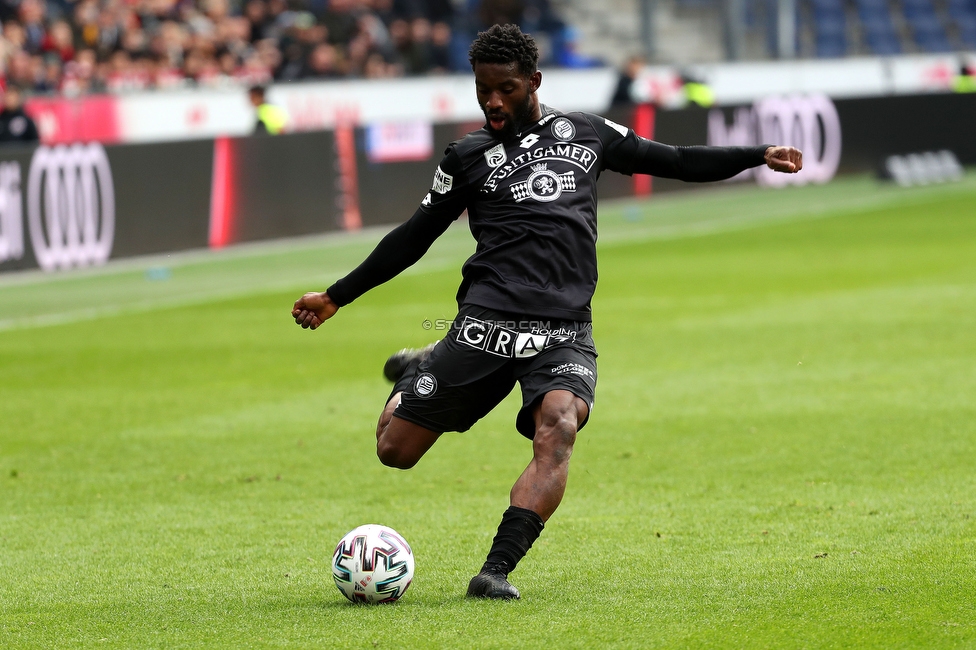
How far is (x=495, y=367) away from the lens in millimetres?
5703

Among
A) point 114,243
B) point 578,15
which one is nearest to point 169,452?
point 114,243

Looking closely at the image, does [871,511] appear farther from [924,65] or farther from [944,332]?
[924,65]

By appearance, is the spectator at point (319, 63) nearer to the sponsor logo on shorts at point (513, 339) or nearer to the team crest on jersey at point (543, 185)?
the team crest on jersey at point (543, 185)

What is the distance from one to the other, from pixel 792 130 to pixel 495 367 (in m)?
24.1

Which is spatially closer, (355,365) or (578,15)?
(355,365)

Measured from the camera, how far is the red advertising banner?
2139 cm

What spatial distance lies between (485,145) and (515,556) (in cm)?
150

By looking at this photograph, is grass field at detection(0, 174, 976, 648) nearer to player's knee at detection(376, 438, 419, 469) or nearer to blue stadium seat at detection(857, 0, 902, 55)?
player's knee at detection(376, 438, 419, 469)

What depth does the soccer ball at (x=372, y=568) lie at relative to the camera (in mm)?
5496

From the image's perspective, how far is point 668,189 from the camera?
2744 cm

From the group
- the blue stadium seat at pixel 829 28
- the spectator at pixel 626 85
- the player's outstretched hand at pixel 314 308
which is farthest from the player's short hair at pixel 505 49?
the blue stadium seat at pixel 829 28

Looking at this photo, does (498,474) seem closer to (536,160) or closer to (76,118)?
(536,160)

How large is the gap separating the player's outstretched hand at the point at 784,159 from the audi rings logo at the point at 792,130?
21.9 meters

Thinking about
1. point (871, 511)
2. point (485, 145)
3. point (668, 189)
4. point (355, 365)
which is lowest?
point (668, 189)
